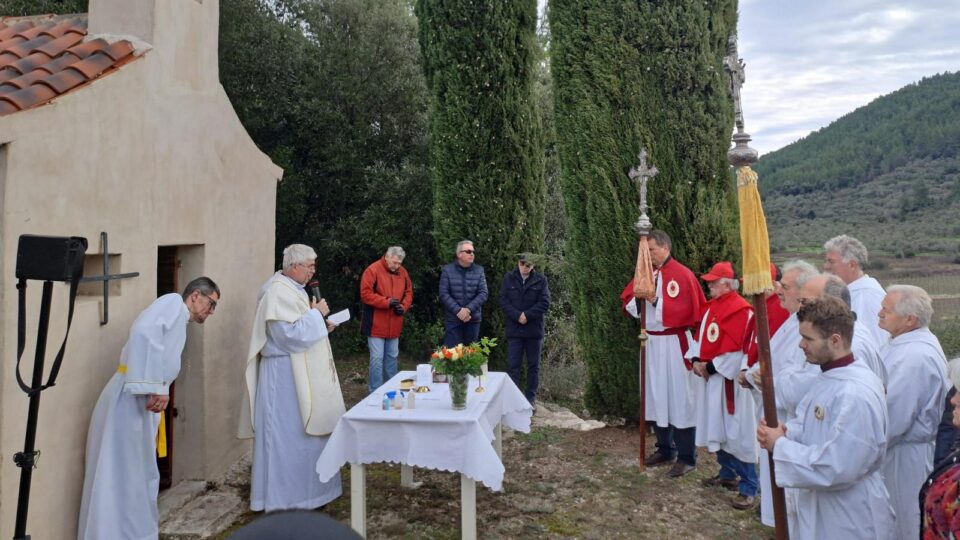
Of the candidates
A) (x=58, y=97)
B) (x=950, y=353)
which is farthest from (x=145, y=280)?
(x=950, y=353)

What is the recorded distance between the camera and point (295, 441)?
222 inches

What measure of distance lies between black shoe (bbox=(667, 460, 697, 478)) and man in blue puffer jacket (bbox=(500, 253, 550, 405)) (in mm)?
2375

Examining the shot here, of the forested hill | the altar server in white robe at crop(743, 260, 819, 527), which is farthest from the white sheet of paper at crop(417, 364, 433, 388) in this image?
the forested hill

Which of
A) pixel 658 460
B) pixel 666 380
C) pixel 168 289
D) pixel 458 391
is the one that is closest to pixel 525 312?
pixel 666 380

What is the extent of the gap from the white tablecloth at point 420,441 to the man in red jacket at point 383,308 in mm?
3332

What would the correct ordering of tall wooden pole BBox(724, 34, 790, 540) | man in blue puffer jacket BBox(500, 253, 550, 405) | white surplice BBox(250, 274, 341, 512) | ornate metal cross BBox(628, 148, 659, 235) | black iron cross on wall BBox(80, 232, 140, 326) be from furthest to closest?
man in blue puffer jacket BBox(500, 253, 550, 405) < ornate metal cross BBox(628, 148, 659, 235) < white surplice BBox(250, 274, 341, 512) < black iron cross on wall BBox(80, 232, 140, 326) < tall wooden pole BBox(724, 34, 790, 540)

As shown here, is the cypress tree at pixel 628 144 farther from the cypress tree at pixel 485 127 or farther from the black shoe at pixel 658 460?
the cypress tree at pixel 485 127

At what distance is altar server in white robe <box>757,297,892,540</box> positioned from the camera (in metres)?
3.14

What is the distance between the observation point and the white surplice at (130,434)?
4.48 metres

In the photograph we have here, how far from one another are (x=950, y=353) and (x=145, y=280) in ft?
31.7

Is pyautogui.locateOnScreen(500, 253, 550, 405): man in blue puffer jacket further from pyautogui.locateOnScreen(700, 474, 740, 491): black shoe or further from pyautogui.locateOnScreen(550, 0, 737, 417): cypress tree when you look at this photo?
pyautogui.locateOnScreen(700, 474, 740, 491): black shoe

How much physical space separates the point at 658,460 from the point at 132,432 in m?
4.95

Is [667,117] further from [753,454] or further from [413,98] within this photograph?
[413,98]

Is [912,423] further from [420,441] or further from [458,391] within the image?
[420,441]
